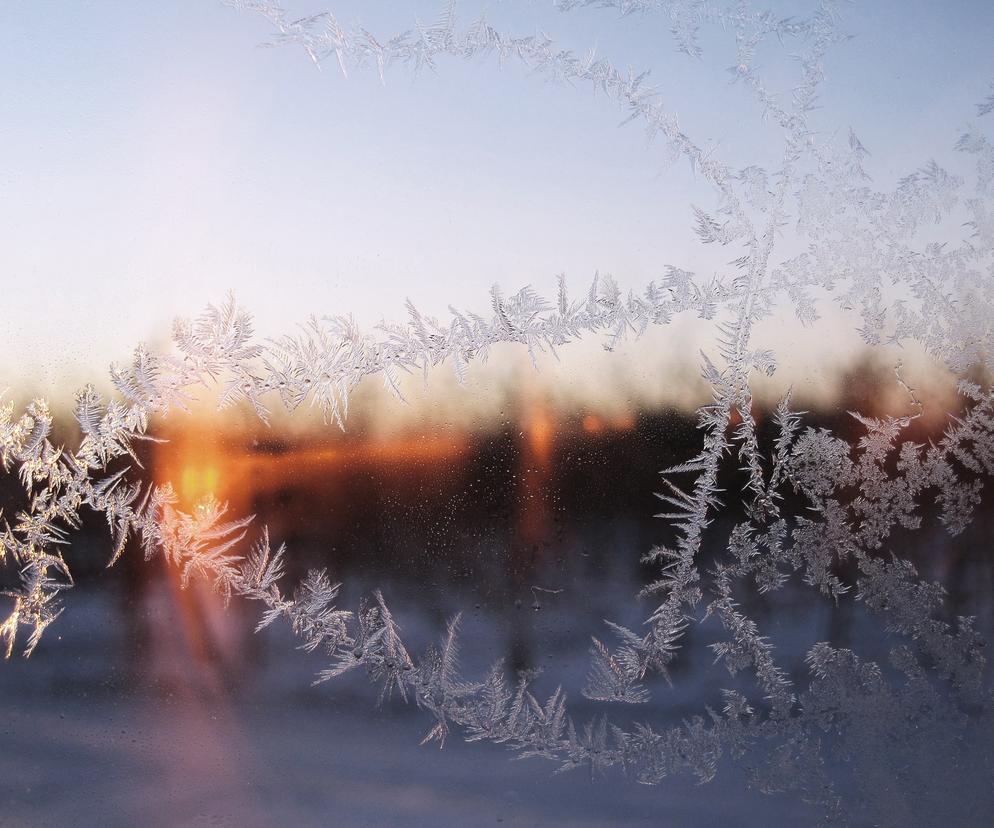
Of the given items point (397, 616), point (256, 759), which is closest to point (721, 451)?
point (397, 616)

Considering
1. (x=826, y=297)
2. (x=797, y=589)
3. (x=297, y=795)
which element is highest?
(x=826, y=297)

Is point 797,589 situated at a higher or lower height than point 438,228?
lower

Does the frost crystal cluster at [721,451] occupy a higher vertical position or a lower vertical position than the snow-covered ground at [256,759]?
higher

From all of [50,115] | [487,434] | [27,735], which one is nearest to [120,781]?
[27,735]

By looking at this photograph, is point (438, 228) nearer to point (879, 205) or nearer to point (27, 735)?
point (879, 205)

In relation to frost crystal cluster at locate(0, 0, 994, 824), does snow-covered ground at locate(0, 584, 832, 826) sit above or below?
below

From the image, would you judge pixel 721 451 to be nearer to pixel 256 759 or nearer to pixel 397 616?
pixel 397 616
